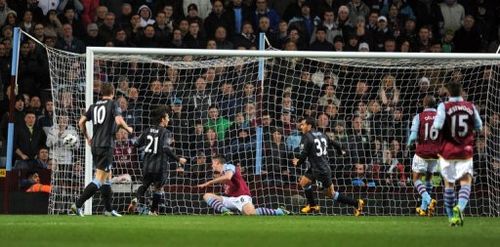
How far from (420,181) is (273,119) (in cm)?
304

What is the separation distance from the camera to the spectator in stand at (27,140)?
2036cm

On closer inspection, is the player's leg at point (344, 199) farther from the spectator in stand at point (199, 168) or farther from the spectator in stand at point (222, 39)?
the spectator in stand at point (222, 39)

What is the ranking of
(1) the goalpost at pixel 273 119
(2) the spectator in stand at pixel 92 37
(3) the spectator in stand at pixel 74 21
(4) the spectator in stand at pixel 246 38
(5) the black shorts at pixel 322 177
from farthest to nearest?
1. (4) the spectator in stand at pixel 246 38
2. (3) the spectator in stand at pixel 74 21
3. (2) the spectator in stand at pixel 92 37
4. (1) the goalpost at pixel 273 119
5. (5) the black shorts at pixel 322 177

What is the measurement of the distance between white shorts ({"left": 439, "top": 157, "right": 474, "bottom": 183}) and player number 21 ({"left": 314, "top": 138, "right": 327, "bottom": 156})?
15.2 ft

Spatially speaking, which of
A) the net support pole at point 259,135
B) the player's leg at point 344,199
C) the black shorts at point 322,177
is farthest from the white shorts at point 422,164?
the net support pole at point 259,135

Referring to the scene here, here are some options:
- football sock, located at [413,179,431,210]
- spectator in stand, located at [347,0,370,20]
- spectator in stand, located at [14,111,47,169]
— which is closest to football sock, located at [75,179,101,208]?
spectator in stand, located at [14,111,47,169]

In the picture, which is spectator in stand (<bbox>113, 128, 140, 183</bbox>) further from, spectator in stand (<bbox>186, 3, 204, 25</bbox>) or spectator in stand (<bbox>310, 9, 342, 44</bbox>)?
spectator in stand (<bbox>310, 9, 342, 44</bbox>)

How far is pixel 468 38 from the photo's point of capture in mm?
23750

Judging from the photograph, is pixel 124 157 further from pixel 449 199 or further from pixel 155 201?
pixel 449 199

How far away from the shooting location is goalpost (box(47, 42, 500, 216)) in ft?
65.9

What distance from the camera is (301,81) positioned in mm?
20781

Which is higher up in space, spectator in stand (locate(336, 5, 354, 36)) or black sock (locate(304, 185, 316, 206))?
spectator in stand (locate(336, 5, 354, 36))

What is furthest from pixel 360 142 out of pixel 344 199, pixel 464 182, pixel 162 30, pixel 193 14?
pixel 464 182

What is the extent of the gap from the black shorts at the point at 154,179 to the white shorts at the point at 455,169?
17.8 feet
